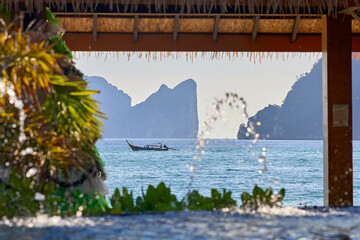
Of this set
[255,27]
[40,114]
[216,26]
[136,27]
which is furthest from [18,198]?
[255,27]

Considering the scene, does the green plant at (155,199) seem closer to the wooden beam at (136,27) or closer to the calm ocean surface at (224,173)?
the wooden beam at (136,27)

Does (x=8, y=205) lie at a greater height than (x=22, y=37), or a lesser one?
lesser

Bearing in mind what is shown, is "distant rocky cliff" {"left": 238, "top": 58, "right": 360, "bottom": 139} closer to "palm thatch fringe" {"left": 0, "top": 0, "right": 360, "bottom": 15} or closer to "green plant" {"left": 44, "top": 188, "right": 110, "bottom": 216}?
"palm thatch fringe" {"left": 0, "top": 0, "right": 360, "bottom": 15}

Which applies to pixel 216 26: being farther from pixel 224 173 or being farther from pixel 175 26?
pixel 224 173

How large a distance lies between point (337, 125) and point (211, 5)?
1.63 meters

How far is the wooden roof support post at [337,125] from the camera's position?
509cm

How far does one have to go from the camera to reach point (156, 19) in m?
5.62

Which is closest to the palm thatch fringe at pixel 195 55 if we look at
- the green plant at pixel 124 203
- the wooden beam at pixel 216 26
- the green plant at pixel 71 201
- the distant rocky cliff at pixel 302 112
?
the wooden beam at pixel 216 26

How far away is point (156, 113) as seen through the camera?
236 ft

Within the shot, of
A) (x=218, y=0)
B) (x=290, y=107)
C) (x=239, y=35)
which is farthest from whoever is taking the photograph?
(x=290, y=107)

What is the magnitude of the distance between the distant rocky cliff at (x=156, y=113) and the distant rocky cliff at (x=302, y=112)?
9.27m

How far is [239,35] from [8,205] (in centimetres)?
311

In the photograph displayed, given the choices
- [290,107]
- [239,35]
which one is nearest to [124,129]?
[290,107]

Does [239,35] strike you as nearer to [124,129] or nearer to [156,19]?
[156,19]
